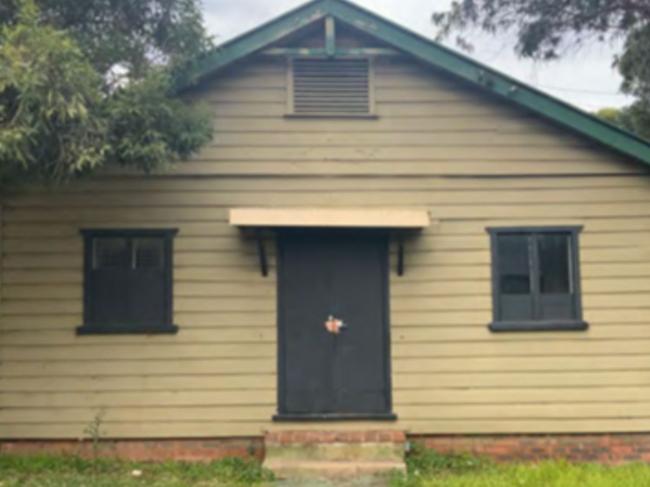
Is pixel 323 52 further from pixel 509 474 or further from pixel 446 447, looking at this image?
pixel 509 474

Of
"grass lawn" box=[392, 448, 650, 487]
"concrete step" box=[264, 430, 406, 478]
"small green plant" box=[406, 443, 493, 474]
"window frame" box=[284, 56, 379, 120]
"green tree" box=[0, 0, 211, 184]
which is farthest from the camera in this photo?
"window frame" box=[284, 56, 379, 120]

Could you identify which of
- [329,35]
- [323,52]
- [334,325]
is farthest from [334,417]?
[329,35]

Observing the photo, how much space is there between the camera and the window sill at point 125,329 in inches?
330

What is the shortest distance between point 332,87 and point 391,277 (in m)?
2.27

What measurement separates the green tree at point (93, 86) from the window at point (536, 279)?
3.58 m

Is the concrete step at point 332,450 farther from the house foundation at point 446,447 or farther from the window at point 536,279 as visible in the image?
the window at point 536,279

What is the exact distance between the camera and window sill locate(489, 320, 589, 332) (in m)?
8.44

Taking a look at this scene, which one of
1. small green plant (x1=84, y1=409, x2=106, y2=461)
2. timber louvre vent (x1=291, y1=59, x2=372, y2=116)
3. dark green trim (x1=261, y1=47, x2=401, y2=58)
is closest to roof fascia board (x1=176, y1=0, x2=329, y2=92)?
dark green trim (x1=261, y1=47, x2=401, y2=58)

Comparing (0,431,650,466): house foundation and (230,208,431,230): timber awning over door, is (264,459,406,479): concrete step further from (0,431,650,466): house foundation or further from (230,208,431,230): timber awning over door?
(230,208,431,230): timber awning over door

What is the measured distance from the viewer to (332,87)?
8.68m

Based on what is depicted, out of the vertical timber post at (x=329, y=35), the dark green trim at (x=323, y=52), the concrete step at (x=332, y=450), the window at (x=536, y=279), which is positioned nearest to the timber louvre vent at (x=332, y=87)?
the dark green trim at (x=323, y=52)

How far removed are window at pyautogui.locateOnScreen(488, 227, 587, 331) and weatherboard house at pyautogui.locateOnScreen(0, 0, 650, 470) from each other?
0.08 feet

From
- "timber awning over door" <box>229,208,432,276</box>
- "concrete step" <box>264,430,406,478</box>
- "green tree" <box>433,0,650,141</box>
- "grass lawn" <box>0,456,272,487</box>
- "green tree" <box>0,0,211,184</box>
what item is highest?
"green tree" <box>433,0,650,141</box>

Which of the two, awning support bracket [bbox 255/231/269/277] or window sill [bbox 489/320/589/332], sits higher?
awning support bracket [bbox 255/231/269/277]
